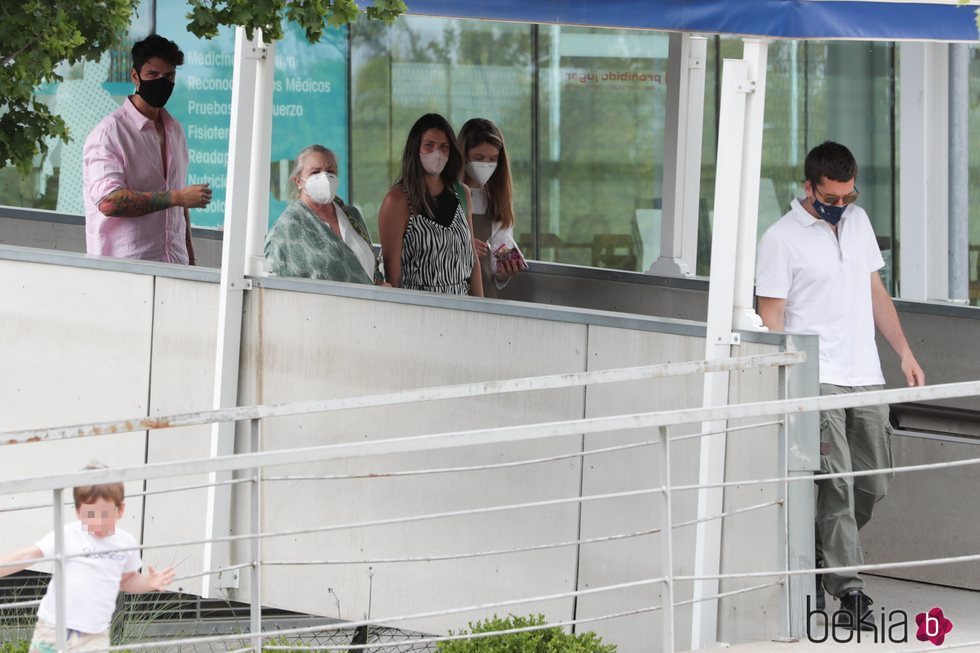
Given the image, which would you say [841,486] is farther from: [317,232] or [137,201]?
[137,201]

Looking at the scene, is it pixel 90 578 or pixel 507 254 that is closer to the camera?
pixel 90 578

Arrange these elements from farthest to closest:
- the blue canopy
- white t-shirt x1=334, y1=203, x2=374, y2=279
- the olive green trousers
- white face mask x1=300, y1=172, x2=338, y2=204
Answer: white t-shirt x1=334, y1=203, x2=374, y2=279 < white face mask x1=300, y1=172, x2=338, y2=204 < the olive green trousers < the blue canopy

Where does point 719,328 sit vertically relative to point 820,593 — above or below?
above

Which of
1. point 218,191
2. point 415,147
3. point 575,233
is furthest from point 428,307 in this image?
point 575,233

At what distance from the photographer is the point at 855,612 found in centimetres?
598

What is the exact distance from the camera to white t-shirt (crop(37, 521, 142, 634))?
5.23m

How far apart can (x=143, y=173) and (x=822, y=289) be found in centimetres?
356

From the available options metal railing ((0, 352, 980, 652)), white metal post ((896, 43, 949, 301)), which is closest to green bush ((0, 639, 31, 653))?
metal railing ((0, 352, 980, 652))

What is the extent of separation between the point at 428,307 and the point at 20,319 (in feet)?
7.61

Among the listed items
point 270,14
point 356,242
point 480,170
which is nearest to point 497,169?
point 480,170

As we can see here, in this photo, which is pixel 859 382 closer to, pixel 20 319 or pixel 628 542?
pixel 628 542

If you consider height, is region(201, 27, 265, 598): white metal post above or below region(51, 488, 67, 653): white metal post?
above

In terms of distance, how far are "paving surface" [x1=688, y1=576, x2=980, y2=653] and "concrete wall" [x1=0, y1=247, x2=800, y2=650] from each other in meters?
0.25

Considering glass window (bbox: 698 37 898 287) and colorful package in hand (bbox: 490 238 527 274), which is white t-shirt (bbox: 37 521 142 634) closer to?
colorful package in hand (bbox: 490 238 527 274)
